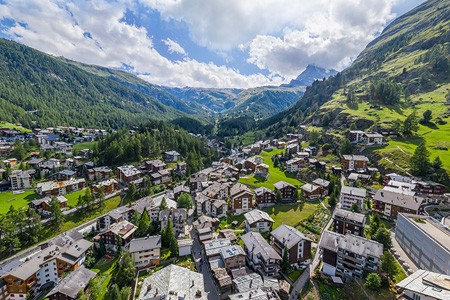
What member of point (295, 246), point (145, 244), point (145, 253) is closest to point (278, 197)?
point (295, 246)

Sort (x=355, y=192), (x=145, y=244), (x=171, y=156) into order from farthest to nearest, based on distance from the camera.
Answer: (x=171, y=156)
(x=355, y=192)
(x=145, y=244)

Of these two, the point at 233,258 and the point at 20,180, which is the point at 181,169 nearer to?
the point at 20,180

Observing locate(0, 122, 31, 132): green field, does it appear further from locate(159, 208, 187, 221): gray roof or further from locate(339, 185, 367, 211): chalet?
locate(339, 185, 367, 211): chalet

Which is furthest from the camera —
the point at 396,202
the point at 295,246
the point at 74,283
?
the point at 396,202

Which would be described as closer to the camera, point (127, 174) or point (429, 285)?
point (429, 285)

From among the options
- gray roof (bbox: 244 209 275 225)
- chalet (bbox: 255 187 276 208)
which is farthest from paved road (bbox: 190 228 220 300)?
chalet (bbox: 255 187 276 208)

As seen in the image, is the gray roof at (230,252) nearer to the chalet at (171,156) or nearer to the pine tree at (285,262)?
the pine tree at (285,262)

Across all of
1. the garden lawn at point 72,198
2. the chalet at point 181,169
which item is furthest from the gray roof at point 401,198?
the garden lawn at point 72,198

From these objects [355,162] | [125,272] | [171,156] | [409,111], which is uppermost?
[409,111]
